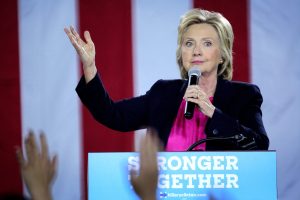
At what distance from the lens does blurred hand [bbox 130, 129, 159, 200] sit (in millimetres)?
539

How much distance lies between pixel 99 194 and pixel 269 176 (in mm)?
328

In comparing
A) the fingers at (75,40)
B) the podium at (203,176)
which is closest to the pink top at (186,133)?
the fingers at (75,40)

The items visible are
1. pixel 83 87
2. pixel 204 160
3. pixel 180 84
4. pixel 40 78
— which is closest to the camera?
pixel 204 160

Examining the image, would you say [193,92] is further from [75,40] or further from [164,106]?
[75,40]

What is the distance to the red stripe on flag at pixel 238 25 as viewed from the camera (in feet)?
7.63

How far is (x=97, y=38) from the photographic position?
233cm

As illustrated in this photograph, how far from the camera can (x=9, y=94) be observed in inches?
91.5

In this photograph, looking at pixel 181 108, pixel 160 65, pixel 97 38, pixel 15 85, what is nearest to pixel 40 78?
pixel 15 85

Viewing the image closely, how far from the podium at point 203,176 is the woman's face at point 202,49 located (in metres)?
0.78

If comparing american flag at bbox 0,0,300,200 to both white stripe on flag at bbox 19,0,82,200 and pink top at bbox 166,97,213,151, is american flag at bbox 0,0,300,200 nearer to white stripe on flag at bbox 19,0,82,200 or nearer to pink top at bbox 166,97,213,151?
white stripe on flag at bbox 19,0,82,200

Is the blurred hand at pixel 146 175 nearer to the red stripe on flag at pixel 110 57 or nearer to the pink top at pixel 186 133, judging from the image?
the pink top at pixel 186 133

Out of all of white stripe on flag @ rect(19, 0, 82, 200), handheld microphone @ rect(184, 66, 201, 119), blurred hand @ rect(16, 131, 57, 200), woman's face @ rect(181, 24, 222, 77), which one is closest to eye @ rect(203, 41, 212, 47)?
woman's face @ rect(181, 24, 222, 77)

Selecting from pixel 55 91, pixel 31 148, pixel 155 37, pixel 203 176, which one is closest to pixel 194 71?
pixel 203 176

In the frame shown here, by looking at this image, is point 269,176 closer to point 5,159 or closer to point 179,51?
point 179,51
